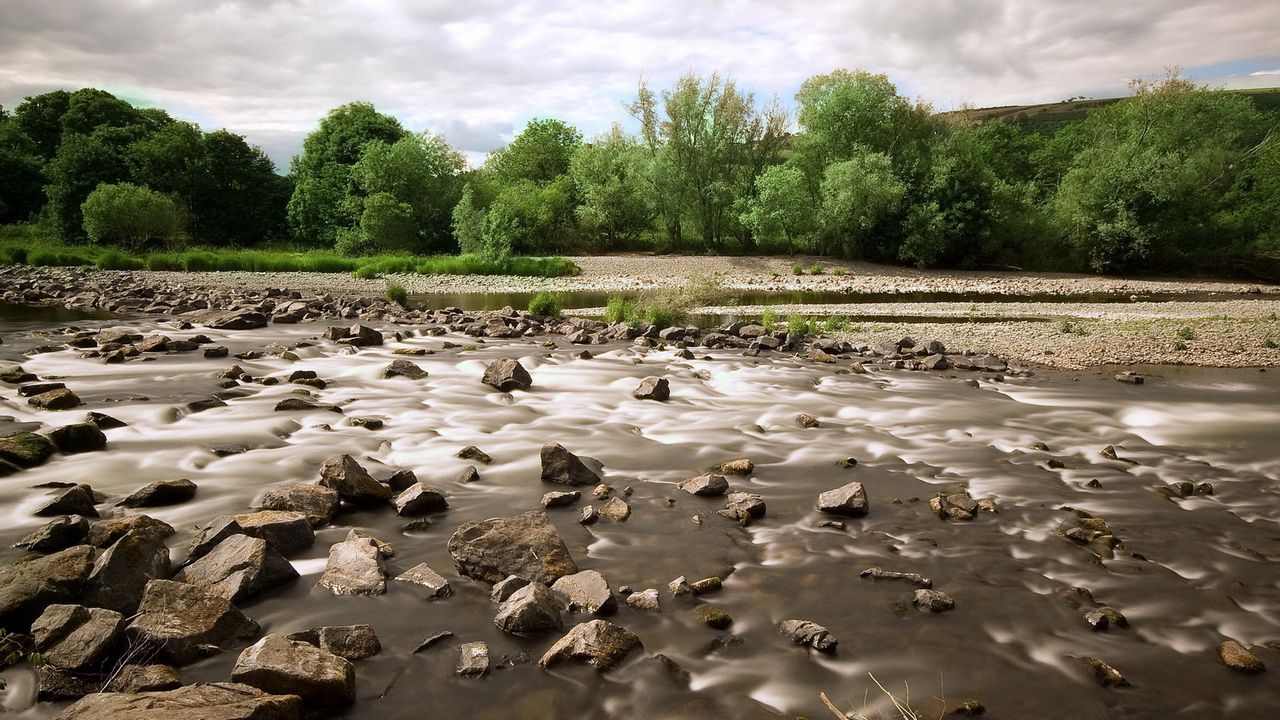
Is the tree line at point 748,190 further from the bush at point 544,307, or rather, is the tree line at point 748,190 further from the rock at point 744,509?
the rock at point 744,509

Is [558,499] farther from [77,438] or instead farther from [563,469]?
[77,438]

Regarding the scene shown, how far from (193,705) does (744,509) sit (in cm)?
453

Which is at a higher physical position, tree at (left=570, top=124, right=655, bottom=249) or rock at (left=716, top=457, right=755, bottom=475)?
tree at (left=570, top=124, right=655, bottom=249)

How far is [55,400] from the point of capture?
9906mm

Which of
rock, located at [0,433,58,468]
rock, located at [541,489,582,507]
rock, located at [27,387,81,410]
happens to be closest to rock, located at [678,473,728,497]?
rock, located at [541,489,582,507]

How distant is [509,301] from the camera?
31250 millimetres

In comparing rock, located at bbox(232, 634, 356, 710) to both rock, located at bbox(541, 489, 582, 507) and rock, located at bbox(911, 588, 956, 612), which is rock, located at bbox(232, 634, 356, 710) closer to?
rock, located at bbox(541, 489, 582, 507)

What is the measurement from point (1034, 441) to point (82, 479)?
10.9 m

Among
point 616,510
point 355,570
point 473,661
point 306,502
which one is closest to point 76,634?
point 355,570

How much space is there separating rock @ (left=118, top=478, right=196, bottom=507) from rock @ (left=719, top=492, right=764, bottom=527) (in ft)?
16.5

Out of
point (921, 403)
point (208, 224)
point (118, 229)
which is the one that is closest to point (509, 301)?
point (921, 403)

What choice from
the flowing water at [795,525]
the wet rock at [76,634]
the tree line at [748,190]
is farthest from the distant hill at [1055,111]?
the wet rock at [76,634]

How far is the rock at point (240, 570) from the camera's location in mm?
4863

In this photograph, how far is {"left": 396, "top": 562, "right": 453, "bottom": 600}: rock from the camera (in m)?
5.11
